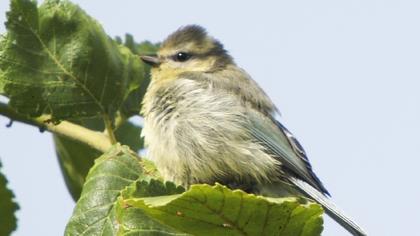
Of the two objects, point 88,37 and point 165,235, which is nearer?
point 165,235

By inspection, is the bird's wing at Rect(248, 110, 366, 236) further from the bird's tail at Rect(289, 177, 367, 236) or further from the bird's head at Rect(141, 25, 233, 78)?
the bird's head at Rect(141, 25, 233, 78)

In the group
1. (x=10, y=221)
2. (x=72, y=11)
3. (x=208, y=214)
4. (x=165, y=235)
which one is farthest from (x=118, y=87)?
(x=208, y=214)

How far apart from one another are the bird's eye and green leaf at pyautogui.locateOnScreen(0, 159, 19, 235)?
6.84ft

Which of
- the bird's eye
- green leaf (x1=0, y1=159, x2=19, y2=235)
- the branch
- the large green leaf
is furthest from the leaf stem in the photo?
the bird's eye

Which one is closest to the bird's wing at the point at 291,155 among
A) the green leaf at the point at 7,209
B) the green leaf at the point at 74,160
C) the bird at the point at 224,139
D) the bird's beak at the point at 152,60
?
the bird at the point at 224,139

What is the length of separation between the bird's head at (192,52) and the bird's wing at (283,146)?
840mm

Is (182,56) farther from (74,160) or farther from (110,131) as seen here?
(110,131)

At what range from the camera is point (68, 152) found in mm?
4254

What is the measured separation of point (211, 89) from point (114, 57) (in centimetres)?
110

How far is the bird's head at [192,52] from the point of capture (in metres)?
5.59

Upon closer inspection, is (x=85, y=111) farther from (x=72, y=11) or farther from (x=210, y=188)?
(x=210, y=188)

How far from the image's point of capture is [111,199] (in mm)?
3238

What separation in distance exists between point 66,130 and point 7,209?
18.7 inches

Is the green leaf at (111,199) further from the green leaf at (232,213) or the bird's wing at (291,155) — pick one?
the bird's wing at (291,155)
